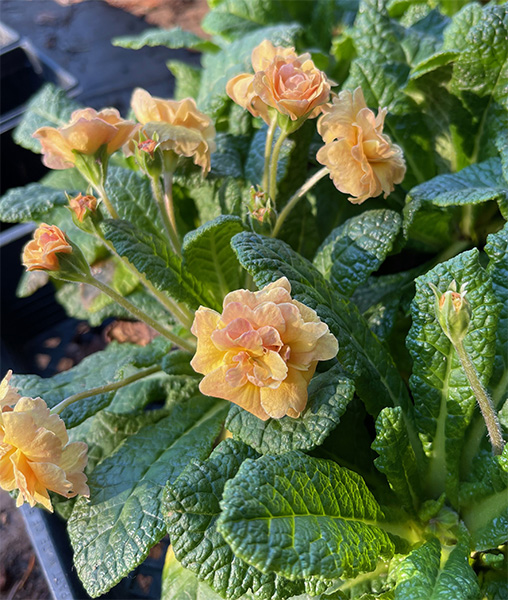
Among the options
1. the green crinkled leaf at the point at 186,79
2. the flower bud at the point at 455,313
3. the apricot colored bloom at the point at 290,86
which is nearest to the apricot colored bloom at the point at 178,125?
the apricot colored bloom at the point at 290,86

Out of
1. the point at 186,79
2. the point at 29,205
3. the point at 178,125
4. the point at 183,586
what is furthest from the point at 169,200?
the point at 186,79

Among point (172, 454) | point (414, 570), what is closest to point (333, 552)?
point (414, 570)

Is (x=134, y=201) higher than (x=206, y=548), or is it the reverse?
(x=134, y=201)

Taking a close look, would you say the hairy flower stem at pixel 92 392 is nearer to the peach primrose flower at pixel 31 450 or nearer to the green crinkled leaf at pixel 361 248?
the peach primrose flower at pixel 31 450

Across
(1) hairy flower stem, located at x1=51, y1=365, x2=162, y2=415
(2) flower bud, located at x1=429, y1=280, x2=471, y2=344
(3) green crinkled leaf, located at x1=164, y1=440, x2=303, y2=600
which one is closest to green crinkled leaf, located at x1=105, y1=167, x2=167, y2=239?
(1) hairy flower stem, located at x1=51, y1=365, x2=162, y2=415

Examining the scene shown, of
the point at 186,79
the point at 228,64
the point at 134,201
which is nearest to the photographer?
the point at 134,201

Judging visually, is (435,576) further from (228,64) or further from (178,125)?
(228,64)

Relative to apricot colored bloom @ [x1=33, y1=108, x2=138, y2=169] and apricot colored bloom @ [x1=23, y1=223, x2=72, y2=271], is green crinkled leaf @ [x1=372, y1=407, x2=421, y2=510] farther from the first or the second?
apricot colored bloom @ [x1=33, y1=108, x2=138, y2=169]
